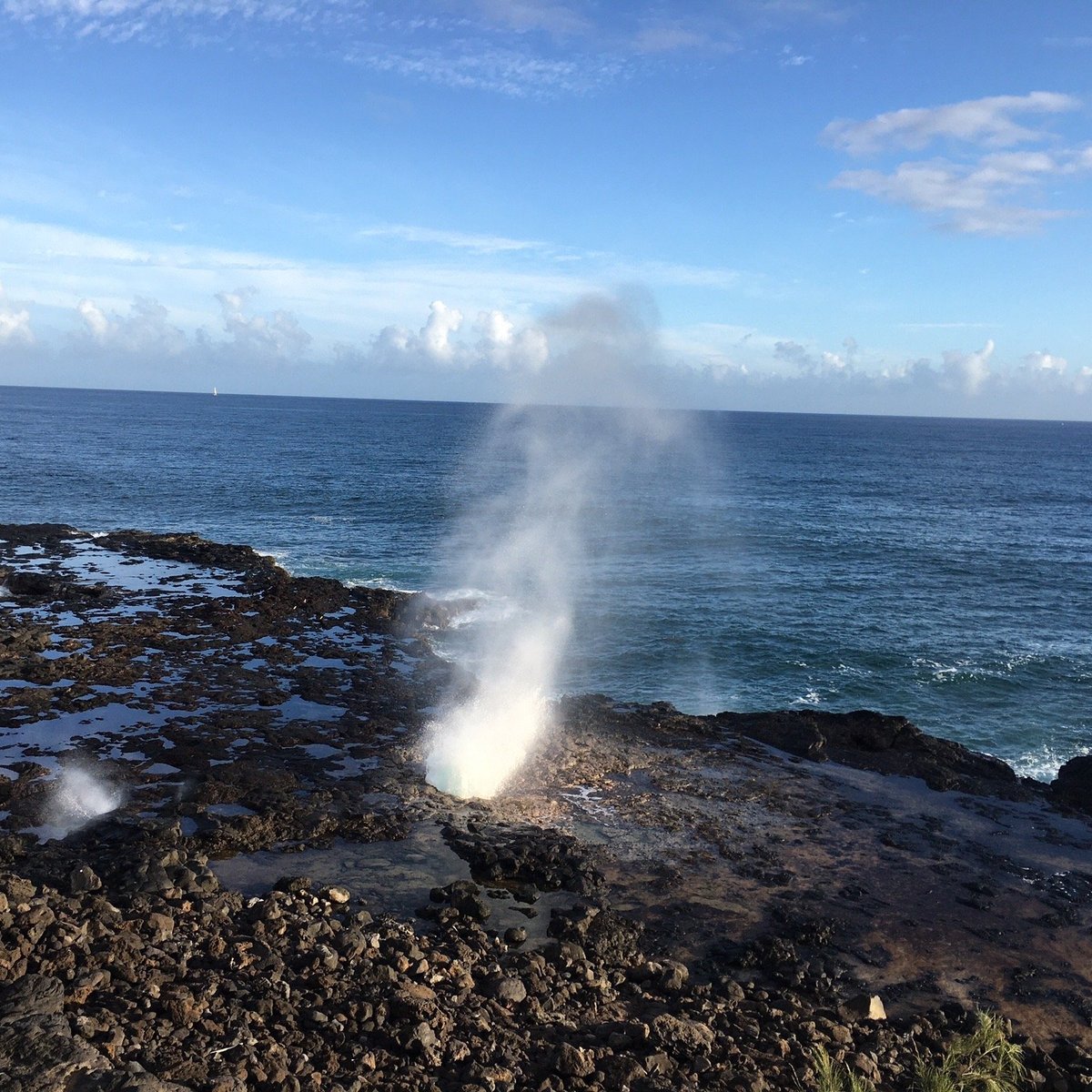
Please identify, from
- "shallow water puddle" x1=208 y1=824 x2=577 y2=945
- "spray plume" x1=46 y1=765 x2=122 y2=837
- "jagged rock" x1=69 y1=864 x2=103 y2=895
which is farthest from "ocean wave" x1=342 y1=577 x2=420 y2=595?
"jagged rock" x1=69 y1=864 x2=103 y2=895

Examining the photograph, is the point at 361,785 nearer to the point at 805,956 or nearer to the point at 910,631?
the point at 805,956

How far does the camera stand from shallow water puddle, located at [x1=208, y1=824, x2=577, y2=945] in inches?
729

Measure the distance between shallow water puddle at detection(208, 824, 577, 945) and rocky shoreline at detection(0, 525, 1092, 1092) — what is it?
0.29 ft

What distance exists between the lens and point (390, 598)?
4609 centimetres

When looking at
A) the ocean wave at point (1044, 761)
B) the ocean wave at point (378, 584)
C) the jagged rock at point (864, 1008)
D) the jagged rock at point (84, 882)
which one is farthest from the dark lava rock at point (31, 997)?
the ocean wave at point (378, 584)

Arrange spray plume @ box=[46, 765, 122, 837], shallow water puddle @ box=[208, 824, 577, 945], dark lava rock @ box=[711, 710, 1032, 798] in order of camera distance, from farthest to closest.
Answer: dark lava rock @ box=[711, 710, 1032, 798] < spray plume @ box=[46, 765, 122, 837] < shallow water puddle @ box=[208, 824, 577, 945]

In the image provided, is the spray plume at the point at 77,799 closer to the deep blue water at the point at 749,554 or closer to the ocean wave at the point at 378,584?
the deep blue water at the point at 749,554

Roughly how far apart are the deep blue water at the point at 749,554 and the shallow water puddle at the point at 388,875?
17286mm

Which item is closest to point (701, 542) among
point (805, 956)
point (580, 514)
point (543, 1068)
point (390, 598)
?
point (580, 514)

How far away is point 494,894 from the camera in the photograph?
1941 cm

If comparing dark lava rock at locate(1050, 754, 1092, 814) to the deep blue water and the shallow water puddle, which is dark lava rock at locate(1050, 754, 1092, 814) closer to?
the deep blue water

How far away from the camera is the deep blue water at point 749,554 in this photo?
3844cm

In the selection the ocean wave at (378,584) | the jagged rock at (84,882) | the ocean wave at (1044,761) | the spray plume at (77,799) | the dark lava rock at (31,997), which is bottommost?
the ocean wave at (1044,761)

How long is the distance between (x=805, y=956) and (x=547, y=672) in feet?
71.1
